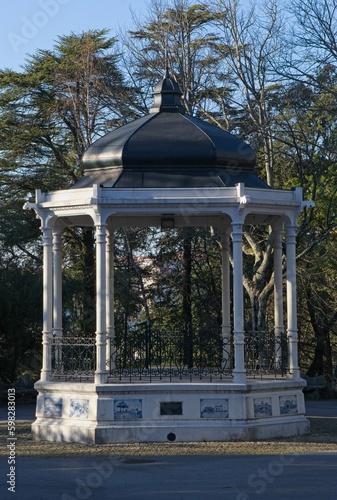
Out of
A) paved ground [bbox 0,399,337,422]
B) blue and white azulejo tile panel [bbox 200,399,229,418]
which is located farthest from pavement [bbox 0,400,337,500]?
paved ground [bbox 0,399,337,422]

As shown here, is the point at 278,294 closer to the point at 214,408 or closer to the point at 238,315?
the point at 238,315

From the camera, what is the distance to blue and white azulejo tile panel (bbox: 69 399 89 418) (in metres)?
18.0

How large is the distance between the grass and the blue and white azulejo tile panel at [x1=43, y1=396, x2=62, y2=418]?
1.86 feet

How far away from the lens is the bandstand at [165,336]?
17.7m

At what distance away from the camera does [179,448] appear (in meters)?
17.0

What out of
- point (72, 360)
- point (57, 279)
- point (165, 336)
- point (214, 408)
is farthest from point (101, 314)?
point (57, 279)

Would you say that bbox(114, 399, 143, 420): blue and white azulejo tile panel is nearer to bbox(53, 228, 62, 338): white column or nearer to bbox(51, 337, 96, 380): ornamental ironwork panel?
bbox(51, 337, 96, 380): ornamental ironwork panel

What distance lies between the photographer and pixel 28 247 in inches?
1474

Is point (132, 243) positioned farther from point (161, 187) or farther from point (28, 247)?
point (161, 187)
